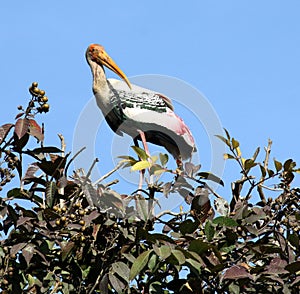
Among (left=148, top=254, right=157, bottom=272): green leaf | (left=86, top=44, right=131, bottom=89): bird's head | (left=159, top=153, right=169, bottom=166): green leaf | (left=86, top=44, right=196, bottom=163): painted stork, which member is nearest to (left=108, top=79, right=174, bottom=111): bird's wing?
(left=86, top=44, right=196, bottom=163): painted stork

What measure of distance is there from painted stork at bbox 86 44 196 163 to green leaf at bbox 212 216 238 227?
2325 millimetres

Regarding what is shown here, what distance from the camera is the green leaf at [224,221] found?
8.95 ft

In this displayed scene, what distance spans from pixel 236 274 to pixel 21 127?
877 mm

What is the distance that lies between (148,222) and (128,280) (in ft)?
0.75

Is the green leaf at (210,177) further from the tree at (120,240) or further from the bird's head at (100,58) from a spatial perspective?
the bird's head at (100,58)

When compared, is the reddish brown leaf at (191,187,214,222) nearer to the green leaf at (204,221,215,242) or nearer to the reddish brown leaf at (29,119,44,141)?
the green leaf at (204,221,215,242)

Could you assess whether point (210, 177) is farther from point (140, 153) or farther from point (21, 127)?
point (21, 127)

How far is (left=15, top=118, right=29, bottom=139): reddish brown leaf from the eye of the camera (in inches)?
107

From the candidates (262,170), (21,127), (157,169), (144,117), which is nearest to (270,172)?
(262,170)

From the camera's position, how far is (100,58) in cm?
566

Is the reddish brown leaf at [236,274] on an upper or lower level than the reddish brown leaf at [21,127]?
lower

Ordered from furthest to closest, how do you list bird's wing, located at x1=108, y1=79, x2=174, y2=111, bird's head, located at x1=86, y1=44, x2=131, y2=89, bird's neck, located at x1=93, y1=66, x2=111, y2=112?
bird's head, located at x1=86, y1=44, x2=131, y2=89 → bird's neck, located at x1=93, y1=66, x2=111, y2=112 → bird's wing, located at x1=108, y1=79, x2=174, y2=111

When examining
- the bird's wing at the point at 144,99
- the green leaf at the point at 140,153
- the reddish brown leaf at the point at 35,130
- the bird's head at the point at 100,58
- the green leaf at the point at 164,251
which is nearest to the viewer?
the green leaf at the point at 164,251

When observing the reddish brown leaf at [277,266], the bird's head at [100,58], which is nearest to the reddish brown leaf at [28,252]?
the reddish brown leaf at [277,266]
